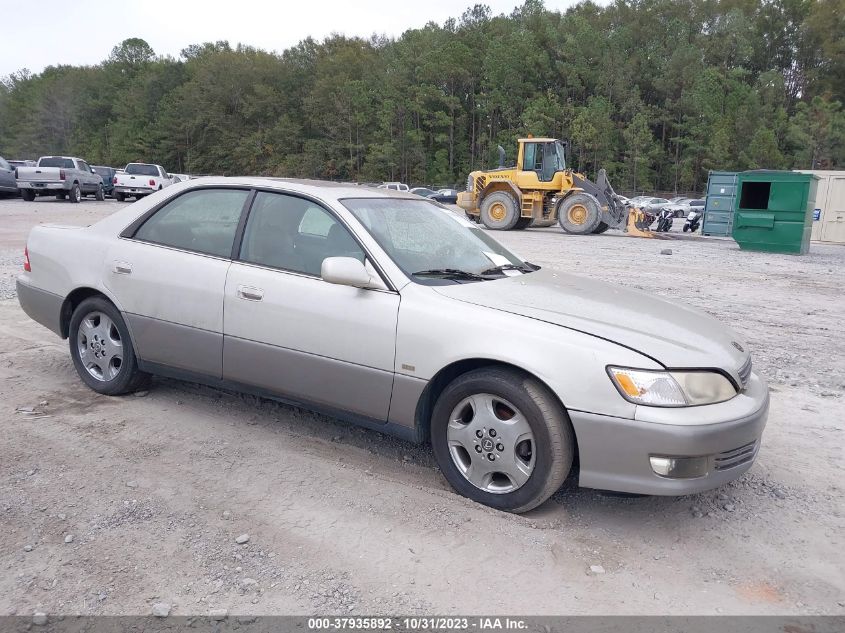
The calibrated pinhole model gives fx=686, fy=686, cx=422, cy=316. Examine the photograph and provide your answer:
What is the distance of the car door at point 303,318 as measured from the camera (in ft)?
11.6

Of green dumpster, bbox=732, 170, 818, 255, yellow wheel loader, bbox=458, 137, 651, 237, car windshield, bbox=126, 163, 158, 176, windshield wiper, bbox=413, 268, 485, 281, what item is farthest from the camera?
car windshield, bbox=126, 163, 158, 176

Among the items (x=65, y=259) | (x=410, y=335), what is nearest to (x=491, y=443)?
(x=410, y=335)

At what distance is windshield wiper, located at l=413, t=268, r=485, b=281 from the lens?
370cm

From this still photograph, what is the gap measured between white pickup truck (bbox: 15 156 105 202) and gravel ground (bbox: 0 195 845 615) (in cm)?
2437

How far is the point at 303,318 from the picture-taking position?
3715mm

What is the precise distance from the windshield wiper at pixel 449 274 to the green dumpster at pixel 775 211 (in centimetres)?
1629

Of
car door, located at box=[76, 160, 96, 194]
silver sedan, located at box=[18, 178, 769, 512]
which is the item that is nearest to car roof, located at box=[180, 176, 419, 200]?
silver sedan, located at box=[18, 178, 769, 512]

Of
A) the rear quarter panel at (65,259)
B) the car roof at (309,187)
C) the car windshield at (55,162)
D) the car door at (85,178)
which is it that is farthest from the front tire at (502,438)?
the car door at (85,178)

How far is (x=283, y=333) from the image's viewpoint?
3.79 m

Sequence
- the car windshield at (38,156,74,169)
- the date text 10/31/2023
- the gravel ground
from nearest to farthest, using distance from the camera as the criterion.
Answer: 1. the date text 10/31/2023
2. the gravel ground
3. the car windshield at (38,156,74,169)

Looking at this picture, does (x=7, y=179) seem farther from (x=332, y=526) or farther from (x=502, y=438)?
(x=502, y=438)

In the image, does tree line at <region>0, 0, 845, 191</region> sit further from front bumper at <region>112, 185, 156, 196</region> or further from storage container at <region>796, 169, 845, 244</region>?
front bumper at <region>112, 185, 156, 196</region>

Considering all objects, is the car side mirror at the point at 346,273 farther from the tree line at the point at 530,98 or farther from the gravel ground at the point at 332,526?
the tree line at the point at 530,98

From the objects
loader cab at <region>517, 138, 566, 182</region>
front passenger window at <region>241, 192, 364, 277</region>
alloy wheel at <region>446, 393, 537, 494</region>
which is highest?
loader cab at <region>517, 138, 566, 182</region>
